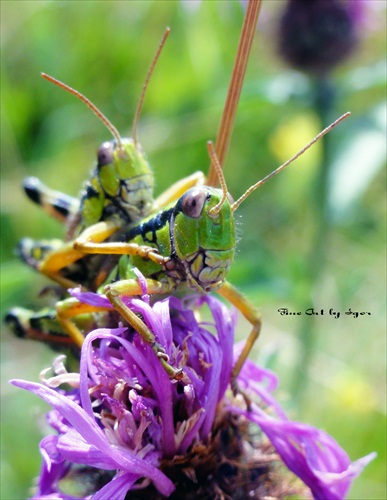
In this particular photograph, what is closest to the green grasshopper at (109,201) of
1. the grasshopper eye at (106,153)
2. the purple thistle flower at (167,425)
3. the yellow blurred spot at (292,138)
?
the grasshopper eye at (106,153)

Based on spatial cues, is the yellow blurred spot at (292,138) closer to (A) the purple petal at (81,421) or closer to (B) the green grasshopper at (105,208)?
(B) the green grasshopper at (105,208)

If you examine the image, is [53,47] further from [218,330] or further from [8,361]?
[218,330]

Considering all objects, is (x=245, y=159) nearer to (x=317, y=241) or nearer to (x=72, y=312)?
(x=317, y=241)

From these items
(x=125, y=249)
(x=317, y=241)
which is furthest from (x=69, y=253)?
(x=317, y=241)

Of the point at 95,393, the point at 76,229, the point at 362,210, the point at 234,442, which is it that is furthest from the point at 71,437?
the point at 362,210

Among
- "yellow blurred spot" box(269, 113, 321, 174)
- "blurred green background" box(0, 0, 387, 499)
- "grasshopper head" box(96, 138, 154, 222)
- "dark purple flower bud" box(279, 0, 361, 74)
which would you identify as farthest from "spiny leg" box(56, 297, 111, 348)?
"yellow blurred spot" box(269, 113, 321, 174)
